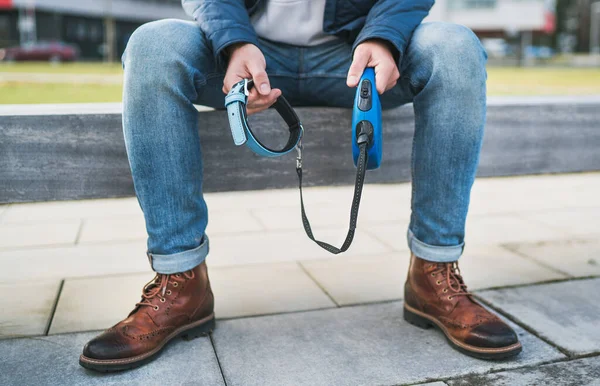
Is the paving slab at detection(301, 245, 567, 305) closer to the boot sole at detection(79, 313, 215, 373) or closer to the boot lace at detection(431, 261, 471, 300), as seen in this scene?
the boot lace at detection(431, 261, 471, 300)

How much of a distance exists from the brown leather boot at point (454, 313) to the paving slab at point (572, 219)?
1.66 m

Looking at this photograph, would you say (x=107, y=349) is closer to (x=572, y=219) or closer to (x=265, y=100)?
(x=265, y=100)

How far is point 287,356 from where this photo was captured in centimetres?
180

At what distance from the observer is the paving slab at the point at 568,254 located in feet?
8.63

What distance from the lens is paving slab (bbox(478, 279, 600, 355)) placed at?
1903mm

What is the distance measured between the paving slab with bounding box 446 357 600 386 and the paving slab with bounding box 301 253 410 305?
0.66 m

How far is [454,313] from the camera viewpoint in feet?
6.03

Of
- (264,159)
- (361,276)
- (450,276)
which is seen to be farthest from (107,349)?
(361,276)

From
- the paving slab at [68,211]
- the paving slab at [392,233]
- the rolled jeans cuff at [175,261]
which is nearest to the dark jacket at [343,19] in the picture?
the rolled jeans cuff at [175,261]

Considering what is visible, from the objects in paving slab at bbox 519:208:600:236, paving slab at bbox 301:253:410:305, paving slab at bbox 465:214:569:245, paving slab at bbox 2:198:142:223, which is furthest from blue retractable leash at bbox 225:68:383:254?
paving slab at bbox 2:198:142:223

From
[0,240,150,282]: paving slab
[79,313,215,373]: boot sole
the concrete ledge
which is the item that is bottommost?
[0,240,150,282]: paving slab

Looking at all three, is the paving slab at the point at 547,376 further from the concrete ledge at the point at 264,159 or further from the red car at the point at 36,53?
the red car at the point at 36,53

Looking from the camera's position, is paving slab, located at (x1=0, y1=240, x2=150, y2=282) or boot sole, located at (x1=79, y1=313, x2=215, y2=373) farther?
paving slab, located at (x1=0, y1=240, x2=150, y2=282)

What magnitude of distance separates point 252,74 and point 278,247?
1468 millimetres
